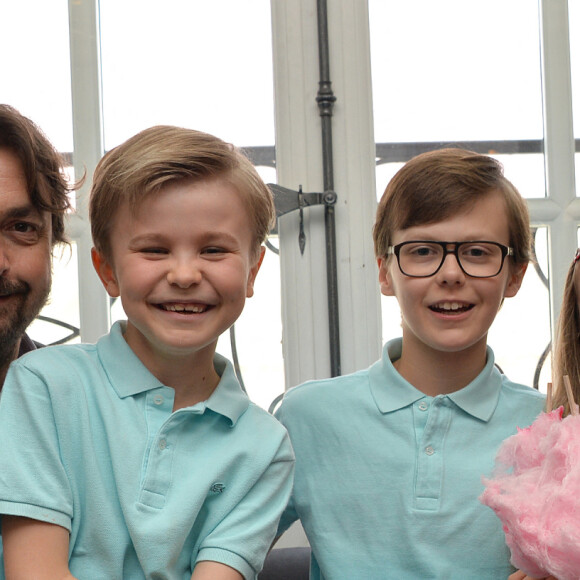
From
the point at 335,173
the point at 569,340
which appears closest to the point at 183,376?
the point at 569,340

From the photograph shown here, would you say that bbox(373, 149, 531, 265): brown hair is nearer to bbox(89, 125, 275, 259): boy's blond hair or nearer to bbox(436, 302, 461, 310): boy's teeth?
bbox(436, 302, 461, 310): boy's teeth

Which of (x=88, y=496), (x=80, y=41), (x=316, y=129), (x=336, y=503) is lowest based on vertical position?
(x=336, y=503)

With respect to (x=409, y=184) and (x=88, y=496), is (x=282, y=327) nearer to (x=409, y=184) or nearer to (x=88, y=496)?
(x=409, y=184)

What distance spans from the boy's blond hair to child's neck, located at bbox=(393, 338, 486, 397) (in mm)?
462

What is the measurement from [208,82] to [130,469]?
157cm

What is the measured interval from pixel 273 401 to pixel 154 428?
4.16ft

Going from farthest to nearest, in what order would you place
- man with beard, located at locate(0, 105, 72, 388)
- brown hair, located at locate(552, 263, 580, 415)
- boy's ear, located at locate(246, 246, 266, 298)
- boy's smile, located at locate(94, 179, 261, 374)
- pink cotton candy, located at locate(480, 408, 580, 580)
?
brown hair, located at locate(552, 263, 580, 415), man with beard, located at locate(0, 105, 72, 388), boy's ear, located at locate(246, 246, 266, 298), boy's smile, located at locate(94, 179, 261, 374), pink cotton candy, located at locate(480, 408, 580, 580)

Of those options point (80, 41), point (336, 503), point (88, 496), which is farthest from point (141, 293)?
point (80, 41)

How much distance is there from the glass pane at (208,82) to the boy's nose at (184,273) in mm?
1230

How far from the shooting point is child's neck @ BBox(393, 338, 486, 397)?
169 centimetres

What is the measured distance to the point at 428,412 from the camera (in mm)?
1650

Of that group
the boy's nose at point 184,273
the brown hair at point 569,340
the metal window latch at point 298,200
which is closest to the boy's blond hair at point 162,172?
the boy's nose at point 184,273

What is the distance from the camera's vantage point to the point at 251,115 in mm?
2561

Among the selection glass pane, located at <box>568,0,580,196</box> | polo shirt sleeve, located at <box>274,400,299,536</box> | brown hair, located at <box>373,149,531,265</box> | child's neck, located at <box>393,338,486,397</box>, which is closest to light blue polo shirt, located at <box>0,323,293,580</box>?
polo shirt sleeve, located at <box>274,400,299,536</box>
